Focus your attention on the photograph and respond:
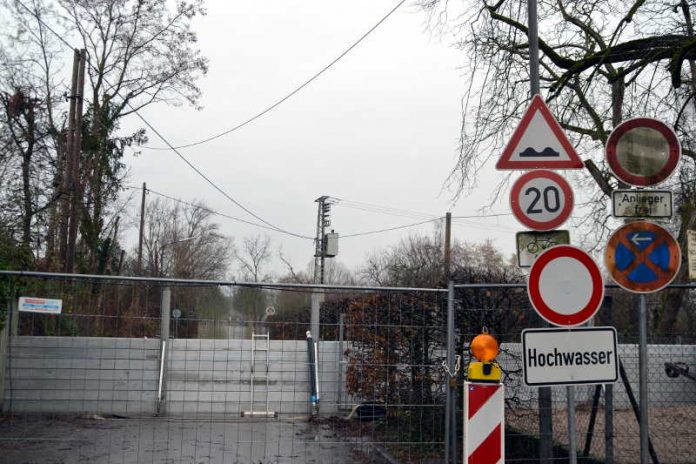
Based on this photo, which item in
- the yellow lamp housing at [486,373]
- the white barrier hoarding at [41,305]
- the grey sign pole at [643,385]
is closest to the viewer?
the grey sign pole at [643,385]

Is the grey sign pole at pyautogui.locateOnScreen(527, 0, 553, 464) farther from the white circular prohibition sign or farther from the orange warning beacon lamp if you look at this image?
the white circular prohibition sign

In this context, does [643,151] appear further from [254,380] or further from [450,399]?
[254,380]

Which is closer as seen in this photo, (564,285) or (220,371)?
(564,285)

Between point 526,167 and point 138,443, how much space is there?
16.0 feet

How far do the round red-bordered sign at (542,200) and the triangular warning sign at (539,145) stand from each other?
14cm

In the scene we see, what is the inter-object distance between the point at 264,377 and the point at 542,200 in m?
3.19

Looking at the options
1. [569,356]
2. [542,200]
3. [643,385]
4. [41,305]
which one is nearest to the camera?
[569,356]

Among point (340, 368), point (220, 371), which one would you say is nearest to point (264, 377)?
point (220, 371)

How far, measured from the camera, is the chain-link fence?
7.07m

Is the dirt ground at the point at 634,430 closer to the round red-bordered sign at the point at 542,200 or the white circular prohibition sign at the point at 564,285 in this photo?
the white circular prohibition sign at the point at 564,285

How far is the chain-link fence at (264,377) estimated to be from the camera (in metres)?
7.07

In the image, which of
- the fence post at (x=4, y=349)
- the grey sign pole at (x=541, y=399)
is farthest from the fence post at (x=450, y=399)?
the fence post at (x=4, y=349)

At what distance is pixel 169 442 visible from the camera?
8.27 metres

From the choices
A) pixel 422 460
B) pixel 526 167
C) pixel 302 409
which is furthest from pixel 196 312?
pixel 526 167
